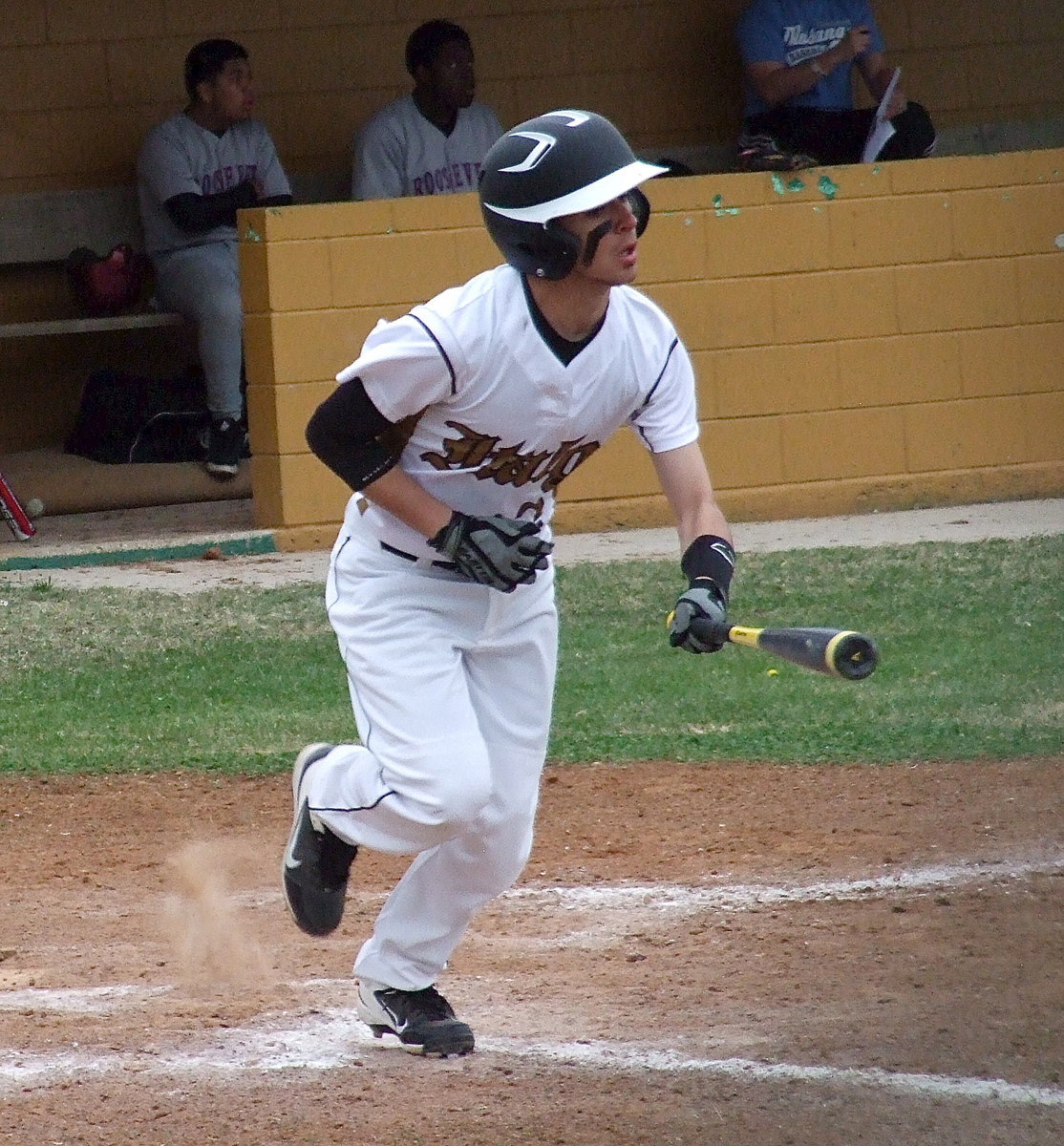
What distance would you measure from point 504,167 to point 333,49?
26.2ft

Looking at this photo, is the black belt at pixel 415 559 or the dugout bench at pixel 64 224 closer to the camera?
the black belt at pixel 415 559

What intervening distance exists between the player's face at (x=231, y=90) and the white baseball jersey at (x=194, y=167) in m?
0.19

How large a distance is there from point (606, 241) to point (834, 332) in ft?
21.9

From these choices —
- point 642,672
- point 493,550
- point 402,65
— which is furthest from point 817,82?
point 493,550

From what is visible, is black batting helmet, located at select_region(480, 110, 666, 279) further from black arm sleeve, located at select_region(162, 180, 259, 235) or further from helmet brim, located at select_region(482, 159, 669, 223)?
black arm sleeve, located at select_region(162, 180, 259, 235)

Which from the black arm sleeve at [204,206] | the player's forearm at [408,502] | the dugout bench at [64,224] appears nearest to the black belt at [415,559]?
the player's forearm at [408,502]

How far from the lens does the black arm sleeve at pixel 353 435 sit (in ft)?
12.3

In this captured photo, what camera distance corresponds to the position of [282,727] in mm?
6734

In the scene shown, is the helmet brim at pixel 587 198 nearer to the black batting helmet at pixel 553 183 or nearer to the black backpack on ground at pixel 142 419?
the black batting helmet at pixel 553 183

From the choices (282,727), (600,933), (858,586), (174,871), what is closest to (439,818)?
(600,933)

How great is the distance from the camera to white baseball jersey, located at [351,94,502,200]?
10.3m

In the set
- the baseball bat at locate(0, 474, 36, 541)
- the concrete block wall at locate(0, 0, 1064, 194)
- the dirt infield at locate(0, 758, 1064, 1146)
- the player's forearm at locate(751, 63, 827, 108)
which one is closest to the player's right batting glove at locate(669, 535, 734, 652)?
the dirt infield at locate(0, 758, 1064, 1146)

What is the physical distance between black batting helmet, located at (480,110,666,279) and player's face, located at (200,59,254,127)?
22.1 feet

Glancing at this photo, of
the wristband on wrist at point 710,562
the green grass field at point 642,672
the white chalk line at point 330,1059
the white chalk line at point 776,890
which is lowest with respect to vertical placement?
the green grass field at point 642,672
